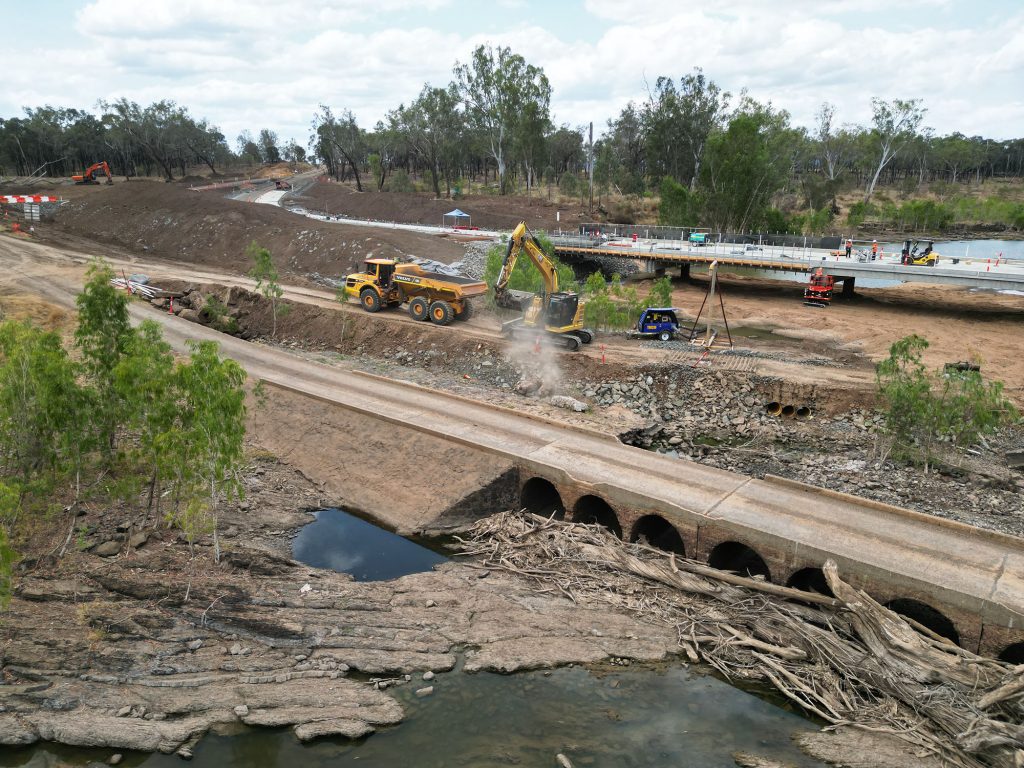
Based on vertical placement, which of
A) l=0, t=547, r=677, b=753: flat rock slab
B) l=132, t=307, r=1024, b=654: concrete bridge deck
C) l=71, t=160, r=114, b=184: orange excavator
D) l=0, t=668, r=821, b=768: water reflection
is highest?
l=71, t=160, r=114, b=184: orange excavator

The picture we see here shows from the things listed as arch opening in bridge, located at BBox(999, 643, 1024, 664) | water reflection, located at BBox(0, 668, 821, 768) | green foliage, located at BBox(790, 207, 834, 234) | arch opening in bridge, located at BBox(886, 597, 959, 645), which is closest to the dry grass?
water reflection, located at BBox(0, 668, 821, 768)

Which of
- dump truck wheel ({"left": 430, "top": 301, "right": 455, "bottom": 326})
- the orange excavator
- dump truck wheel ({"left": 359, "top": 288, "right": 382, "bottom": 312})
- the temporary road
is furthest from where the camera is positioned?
the orange excavator

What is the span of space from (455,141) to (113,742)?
97.5m

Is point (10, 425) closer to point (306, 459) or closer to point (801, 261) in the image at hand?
point (306, 459)

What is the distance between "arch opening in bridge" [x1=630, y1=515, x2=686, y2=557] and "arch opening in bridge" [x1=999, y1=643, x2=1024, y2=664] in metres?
7.85

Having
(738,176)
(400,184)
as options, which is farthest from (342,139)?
(738,176)

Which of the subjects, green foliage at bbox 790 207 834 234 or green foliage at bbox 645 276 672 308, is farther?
green foliage at bbox 790 207 834 234

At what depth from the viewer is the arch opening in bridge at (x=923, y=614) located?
16.8m

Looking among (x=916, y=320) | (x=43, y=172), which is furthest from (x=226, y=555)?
(x=43, y=172)

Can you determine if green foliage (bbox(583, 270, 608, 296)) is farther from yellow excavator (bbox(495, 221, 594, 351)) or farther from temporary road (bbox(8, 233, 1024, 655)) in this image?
temporary road (bbox(8, 233, 1024, 655))

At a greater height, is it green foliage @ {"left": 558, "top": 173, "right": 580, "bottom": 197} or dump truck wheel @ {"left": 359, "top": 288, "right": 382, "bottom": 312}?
green foliage @ {"left": 558, "top": 173, "right": 580, "bottom": 197}

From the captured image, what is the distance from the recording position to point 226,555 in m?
18.9

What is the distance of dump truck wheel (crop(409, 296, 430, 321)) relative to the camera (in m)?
39.7

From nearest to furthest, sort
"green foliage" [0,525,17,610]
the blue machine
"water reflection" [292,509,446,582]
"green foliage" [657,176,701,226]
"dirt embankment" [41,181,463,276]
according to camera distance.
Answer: "green foliage" [0,525,17,610] < "water reflection" [292,509,446,582] < the blue machine < "dirt embankment" [41,181,463,276] < "green foliage" [657,176,701,226]
